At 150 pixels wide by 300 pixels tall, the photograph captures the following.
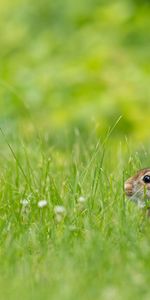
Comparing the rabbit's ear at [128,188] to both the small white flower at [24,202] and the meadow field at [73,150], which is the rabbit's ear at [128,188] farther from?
the small white flower at [24,202]

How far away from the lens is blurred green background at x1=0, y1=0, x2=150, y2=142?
1202 centimetres

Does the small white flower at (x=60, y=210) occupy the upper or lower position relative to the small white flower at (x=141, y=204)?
lower

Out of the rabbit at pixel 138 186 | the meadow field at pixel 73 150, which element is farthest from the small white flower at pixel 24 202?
the rabbit at pixel 138 186

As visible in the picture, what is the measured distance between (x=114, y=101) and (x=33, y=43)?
326 centimetres

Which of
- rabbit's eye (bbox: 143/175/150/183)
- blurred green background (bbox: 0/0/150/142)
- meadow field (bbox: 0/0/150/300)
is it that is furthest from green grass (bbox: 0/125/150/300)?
blurred green background (bbox: 0/0/150/142)

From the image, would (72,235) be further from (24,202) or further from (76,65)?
(76,65)

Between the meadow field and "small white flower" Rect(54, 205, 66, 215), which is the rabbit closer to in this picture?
the meadow field

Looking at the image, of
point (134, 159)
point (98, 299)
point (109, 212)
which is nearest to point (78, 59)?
point (134, 159)

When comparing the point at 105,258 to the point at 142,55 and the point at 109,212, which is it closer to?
the point at 109,212

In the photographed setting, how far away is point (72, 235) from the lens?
605 cm

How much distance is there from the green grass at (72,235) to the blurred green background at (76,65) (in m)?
2.50

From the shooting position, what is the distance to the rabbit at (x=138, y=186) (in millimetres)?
6633

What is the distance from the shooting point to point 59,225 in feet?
20.5

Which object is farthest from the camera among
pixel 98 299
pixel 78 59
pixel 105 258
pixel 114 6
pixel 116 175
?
pixel 114 6
